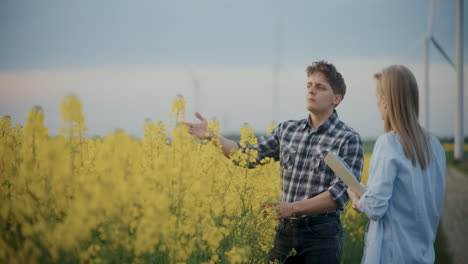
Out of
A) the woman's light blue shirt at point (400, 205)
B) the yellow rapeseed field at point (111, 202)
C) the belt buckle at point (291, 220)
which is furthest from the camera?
the belt buckle at point (291, 220)

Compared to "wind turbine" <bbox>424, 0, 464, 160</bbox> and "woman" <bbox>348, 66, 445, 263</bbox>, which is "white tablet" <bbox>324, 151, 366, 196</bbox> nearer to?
"woman" <bbox>348, 66, 445, 263</bbox>

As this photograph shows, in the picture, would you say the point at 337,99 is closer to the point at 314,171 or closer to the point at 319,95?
the point at 319,95

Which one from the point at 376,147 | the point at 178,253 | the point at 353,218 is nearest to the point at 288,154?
the point at 376,147

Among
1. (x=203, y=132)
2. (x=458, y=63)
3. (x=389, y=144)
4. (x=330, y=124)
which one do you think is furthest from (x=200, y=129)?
(x=458, y=63)

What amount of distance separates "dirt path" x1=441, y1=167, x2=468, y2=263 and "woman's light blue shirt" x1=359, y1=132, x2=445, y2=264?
14.5 feet

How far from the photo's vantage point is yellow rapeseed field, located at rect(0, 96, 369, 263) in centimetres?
218

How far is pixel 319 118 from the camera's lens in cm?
383

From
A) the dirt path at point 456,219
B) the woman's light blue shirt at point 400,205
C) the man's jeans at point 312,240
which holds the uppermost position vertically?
the woman's light blue shirt at point 400,205

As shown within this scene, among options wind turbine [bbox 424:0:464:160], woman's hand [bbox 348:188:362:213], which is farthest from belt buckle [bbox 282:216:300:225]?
wind turbine [bbox 424:0:464:160]

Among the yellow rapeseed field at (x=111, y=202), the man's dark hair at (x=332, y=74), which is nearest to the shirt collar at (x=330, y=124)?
the man's dark hair at (x=332, y=74)

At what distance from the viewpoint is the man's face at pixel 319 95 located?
12.3 ft

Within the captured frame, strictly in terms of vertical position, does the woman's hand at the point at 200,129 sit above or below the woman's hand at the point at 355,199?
above

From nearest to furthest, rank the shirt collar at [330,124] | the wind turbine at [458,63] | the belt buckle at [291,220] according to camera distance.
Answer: the belt buckle at [291,220] < the shirt collar at [330,124] < the wind turbine at [458,63]

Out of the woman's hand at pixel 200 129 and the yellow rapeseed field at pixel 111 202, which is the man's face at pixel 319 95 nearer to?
the yellow rapeseed field at pixel 111 202
